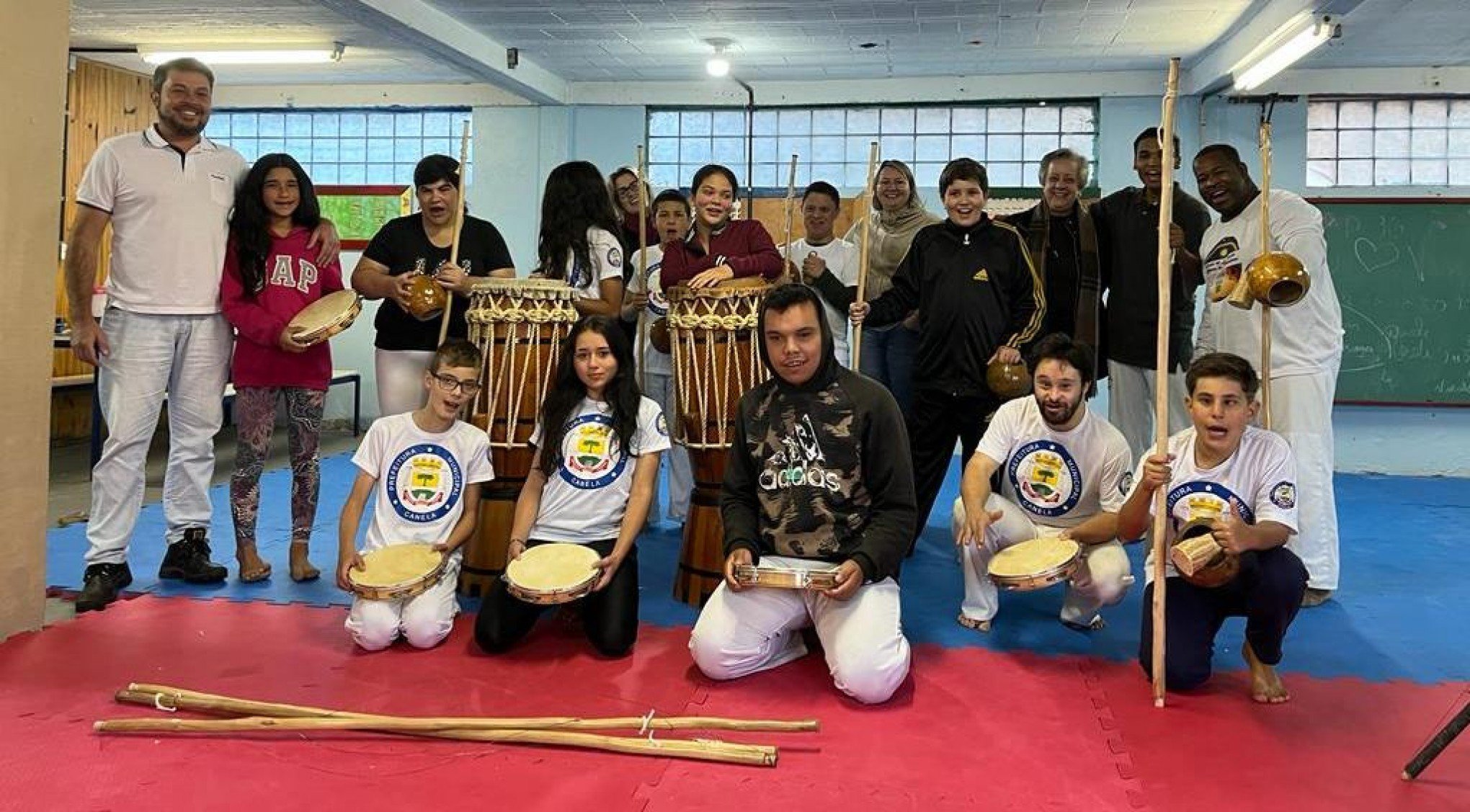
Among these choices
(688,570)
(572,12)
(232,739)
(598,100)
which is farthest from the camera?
(598,100)

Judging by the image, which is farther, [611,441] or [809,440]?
[611,441]

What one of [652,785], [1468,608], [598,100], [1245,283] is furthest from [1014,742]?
[598,100]

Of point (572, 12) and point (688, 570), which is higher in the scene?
point (572, 12)

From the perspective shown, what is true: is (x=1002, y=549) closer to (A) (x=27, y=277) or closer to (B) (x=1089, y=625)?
(B) (x=1089, y=625)

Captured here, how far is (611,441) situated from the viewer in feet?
11.8

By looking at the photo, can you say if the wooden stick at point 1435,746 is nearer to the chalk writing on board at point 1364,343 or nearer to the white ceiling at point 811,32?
the white ceiling at point 811,32

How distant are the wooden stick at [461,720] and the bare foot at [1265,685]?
1.28 m

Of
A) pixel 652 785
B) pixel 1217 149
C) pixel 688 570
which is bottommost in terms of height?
pixel 652 785

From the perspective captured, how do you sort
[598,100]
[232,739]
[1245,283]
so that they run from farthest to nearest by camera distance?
[598,100] < [1245,283] < [232,739]

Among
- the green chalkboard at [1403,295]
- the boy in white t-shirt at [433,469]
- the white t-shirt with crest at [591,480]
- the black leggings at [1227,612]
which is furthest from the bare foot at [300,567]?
the green chalkboard at [1403,295]

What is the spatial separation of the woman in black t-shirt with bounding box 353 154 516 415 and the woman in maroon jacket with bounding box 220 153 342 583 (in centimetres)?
24

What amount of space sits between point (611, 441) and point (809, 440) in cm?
77

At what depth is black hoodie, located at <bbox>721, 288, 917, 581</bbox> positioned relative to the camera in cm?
310

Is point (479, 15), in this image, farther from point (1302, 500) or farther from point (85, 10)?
point (1302, 500)
